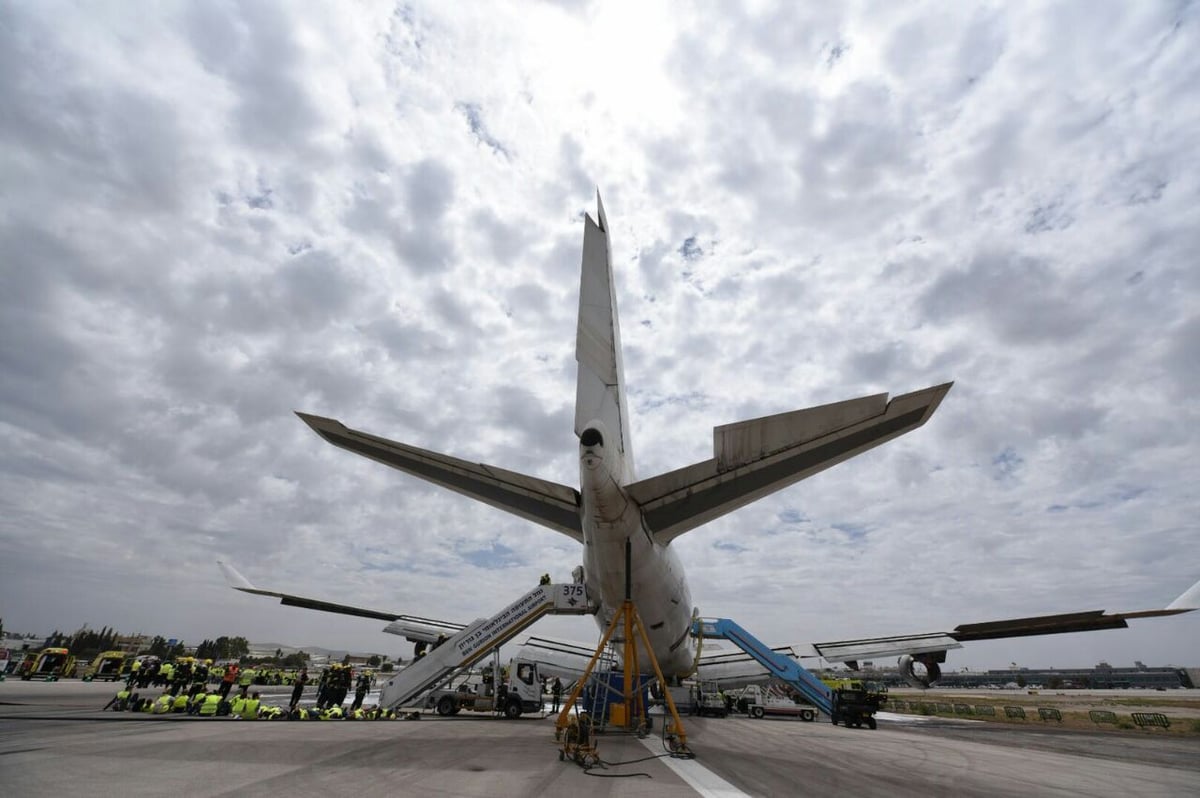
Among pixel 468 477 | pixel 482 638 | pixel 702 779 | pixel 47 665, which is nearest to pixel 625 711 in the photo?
pixel 702 779

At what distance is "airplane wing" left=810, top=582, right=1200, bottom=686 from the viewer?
17.7 metres

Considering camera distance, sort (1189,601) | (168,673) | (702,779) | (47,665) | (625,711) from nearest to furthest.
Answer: (702,779) → (625,711) → (1189,601) → (168,673) → (47,665)

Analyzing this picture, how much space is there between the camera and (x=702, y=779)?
728 centimetres

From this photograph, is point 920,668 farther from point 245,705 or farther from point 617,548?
point 245,705

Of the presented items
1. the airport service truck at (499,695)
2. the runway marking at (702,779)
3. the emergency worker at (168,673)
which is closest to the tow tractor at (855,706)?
the airport service truck at (499,695)

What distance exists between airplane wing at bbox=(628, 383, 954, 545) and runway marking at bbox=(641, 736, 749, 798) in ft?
12.1

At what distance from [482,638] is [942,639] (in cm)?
1822

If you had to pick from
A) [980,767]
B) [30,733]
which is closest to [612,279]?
[980,767]

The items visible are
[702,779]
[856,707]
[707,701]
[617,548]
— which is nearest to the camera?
[702,779]

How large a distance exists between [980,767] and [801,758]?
3.21 m

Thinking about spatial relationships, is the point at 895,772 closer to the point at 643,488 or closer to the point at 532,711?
the point at 643,488

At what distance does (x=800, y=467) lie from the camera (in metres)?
7.84

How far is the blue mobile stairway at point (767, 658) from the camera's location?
20266mm

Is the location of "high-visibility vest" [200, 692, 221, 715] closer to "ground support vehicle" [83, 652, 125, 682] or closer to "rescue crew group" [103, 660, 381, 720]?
"rescue crew group" [103, 660, 381, 720]
